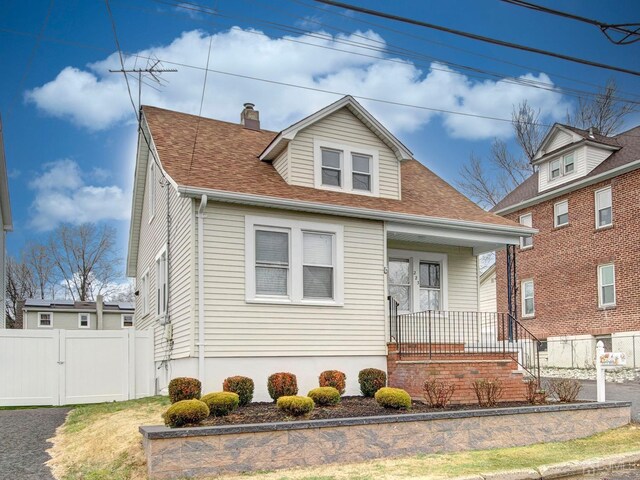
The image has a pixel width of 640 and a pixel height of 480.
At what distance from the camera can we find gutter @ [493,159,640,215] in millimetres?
23100

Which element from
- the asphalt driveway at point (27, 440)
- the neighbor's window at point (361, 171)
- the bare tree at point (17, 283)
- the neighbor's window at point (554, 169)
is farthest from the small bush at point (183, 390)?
the bare tree at point (17, 283)

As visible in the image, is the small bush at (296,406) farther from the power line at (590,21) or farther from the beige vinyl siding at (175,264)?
the power line at (590,21)

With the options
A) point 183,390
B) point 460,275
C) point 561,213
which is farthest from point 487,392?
point 561,213

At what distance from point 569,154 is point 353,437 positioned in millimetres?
20682

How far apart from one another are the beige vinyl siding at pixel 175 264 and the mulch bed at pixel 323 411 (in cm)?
197

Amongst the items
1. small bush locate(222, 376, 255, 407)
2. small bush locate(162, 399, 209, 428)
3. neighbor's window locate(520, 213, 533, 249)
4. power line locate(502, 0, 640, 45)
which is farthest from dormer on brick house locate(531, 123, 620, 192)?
small bush locate(162, 399, 209, 428)

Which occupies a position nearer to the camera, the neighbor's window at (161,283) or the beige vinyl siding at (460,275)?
the neighbor's window at (161,283)

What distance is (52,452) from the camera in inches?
379

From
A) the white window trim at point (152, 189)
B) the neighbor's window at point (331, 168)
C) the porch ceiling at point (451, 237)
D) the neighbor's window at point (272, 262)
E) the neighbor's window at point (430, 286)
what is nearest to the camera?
the neighbor's window at point (272, 262)

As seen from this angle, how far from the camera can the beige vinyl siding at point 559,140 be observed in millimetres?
26780

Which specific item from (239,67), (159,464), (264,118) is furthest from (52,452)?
(264,118)

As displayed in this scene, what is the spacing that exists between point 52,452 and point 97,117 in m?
32.3

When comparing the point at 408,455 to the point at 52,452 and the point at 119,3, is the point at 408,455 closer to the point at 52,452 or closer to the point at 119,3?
the point at 52,452

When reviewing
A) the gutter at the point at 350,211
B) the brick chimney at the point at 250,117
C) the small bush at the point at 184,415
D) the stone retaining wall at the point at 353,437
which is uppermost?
the brick chimney at the point at 250,117
